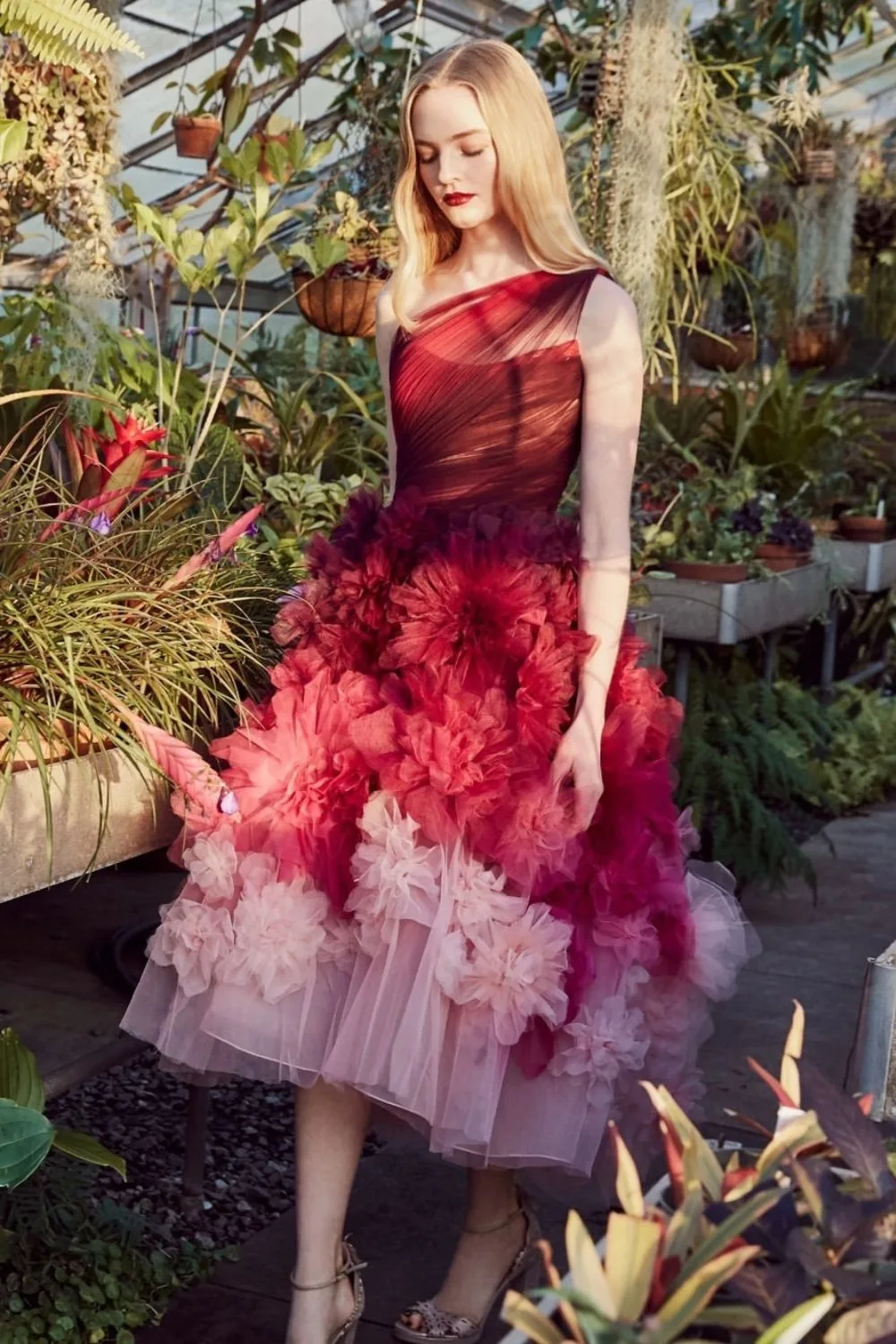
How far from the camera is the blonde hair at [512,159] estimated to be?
73.2 inches

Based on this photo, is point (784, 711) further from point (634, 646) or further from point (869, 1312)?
point (869, 1312)

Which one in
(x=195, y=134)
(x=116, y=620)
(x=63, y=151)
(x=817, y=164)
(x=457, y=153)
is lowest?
(x=116, y=620)

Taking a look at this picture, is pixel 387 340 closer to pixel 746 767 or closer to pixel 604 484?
pixel 604 484

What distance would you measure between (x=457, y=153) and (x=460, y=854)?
0.79 m

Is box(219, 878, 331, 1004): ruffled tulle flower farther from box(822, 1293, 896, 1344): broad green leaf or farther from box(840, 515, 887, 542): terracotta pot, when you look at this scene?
box(840, 515, 887, 542): terracotta pot

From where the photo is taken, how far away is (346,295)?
3.66 m

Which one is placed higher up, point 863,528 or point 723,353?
point 723,353

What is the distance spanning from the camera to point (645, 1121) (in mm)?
1888

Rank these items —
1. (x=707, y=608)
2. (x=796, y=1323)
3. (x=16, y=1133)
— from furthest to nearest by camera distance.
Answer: (x=707, y=608) → (x=16, y=1133) → (x=796, y=1323)

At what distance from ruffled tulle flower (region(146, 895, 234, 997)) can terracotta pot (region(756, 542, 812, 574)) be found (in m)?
3.13

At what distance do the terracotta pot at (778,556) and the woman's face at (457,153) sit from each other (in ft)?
9.34

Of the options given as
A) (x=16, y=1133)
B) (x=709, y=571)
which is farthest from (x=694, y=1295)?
(x=709, y=571)

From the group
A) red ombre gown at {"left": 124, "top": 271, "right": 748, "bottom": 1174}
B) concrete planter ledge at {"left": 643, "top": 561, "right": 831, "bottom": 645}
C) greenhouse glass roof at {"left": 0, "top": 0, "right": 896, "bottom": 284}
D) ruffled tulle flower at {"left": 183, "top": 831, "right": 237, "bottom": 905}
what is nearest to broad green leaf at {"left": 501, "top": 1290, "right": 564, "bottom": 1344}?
red ombre gown at {"left": 124, "top": 271, "right": 748, "bottom": 1174}

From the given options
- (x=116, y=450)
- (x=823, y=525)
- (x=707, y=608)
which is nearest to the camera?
(x=116, y=450)
